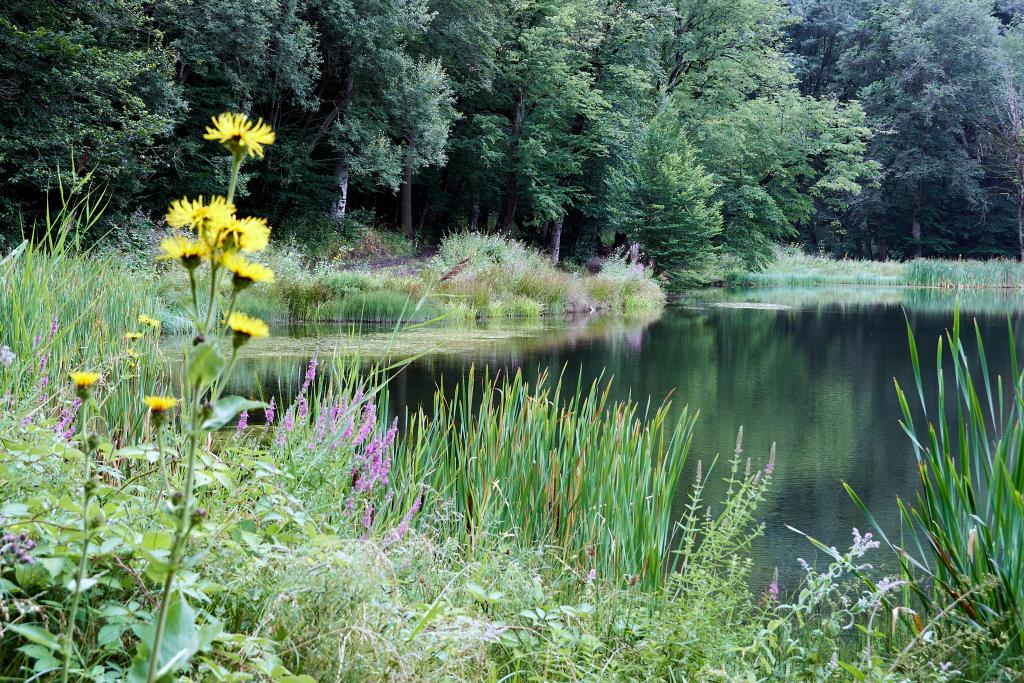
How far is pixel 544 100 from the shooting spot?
21453 mm

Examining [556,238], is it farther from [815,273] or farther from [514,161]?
[815,273]

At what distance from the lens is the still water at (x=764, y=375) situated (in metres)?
4.57

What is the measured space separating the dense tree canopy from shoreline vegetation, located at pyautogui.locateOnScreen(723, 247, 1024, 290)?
2.90 meters

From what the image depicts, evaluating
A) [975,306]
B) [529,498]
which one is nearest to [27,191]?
[529,498]

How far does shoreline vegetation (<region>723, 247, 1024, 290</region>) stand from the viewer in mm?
25750

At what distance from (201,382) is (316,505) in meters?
1.29

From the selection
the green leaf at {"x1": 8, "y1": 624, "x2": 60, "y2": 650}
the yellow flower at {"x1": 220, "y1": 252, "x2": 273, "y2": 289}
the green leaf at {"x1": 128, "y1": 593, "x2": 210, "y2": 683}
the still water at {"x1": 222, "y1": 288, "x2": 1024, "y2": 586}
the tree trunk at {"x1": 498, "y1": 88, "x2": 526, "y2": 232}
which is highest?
the tree trunk at {"x1": 498, "y1": 88, "x2": 526, "y2": 232}

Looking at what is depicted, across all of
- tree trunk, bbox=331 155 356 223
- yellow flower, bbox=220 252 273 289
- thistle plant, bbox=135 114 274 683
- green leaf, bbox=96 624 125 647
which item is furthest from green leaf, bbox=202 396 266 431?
tree trunk, bbox=331 155 356 223

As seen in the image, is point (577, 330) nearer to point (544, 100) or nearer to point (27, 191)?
point (27, 191)

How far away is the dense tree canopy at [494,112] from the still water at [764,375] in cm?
477

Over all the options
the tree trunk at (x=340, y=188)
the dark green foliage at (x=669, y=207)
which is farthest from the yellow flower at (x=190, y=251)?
the dark green foliage at (x=669, y=207)

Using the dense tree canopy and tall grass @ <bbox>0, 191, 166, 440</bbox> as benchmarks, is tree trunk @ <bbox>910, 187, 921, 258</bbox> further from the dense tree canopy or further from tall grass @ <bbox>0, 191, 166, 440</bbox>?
tall grass @ <bbox>0, 191, 166, 440</bbox>

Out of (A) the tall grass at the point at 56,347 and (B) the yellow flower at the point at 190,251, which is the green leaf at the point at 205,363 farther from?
(A) the tall grass at the point at 56,347

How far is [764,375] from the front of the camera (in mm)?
9055
